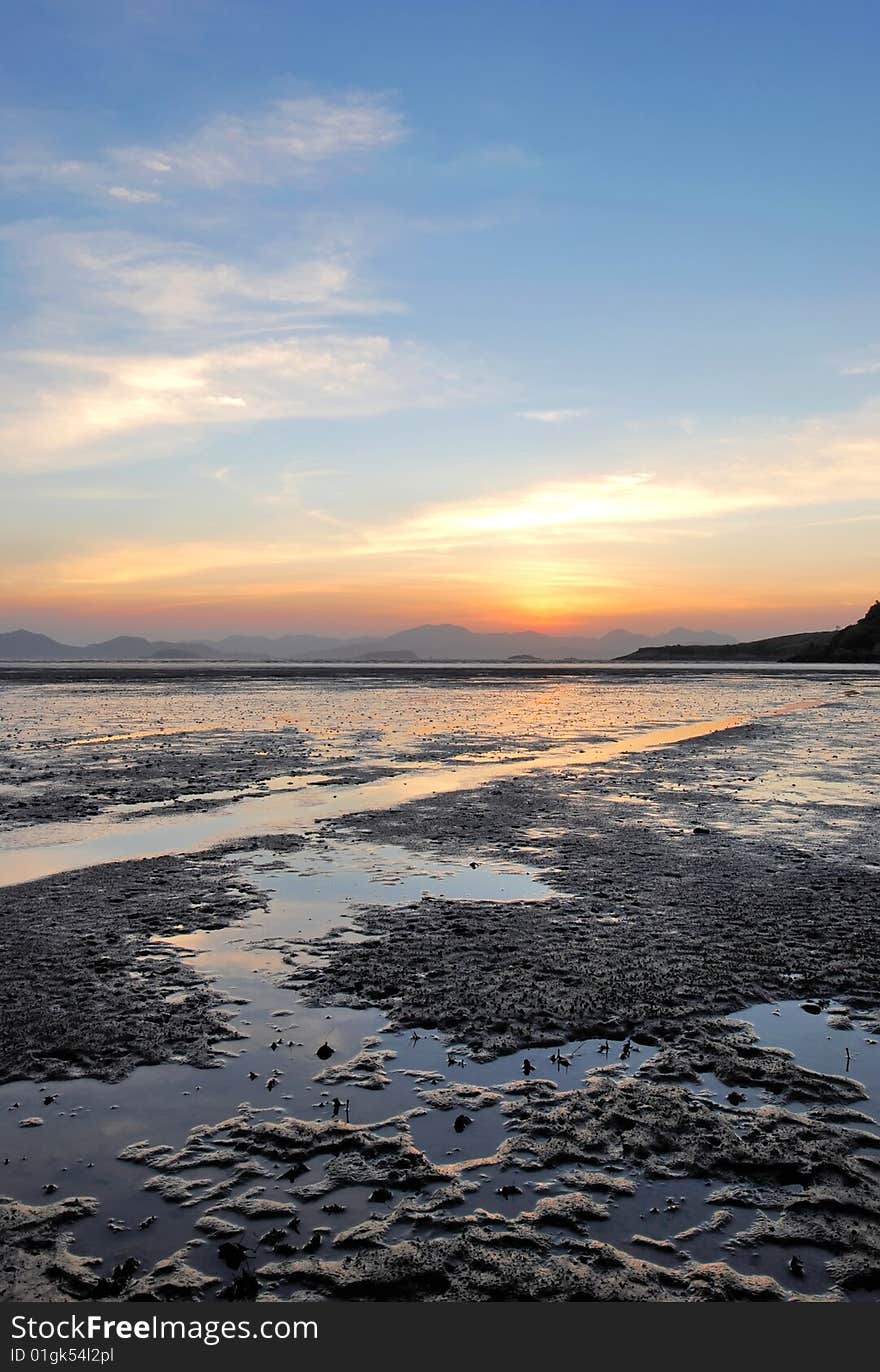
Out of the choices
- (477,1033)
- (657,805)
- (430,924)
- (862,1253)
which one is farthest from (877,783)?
(862,1253)

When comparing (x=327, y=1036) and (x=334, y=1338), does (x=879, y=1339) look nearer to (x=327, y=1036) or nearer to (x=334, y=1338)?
(x=334, y=1338)

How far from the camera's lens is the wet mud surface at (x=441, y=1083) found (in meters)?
5.41

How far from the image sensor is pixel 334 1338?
4945 mm

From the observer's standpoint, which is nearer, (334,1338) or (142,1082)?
(334,1338)

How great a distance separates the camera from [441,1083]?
7660mm

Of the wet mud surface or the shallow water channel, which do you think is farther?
the shallow water channel

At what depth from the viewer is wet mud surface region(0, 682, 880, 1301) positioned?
5406 mm

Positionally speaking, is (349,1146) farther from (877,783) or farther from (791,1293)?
(877,783)

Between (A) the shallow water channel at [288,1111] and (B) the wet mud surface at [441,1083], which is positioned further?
(A) the shallow water channel at [288,1111]

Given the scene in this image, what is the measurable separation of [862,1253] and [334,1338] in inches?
128

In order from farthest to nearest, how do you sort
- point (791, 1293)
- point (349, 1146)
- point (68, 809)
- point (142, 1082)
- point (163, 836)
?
point (68, 809) → point (163, 836) → point (142, 1082) → point (349, 1146) → point (791, 1293)

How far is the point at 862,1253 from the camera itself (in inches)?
214

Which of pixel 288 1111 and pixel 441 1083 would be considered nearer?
pixel 288 1111

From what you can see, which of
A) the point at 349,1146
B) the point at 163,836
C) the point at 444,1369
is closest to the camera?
the point at 444,1369
